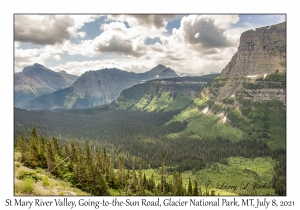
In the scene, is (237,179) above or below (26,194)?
below

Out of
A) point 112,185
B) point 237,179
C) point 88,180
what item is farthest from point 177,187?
point 237,179

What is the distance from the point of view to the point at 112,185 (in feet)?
232

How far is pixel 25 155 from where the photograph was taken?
48906 millimetres
